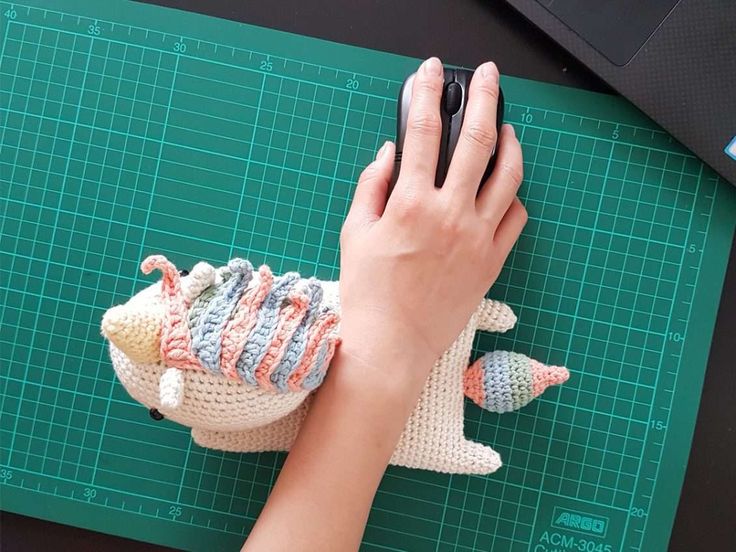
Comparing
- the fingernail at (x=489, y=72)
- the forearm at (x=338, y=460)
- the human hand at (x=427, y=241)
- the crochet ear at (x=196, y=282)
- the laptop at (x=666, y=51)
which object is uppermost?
the laptop at (x=666, y=51)

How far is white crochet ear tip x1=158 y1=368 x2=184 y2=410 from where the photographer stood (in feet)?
1.37

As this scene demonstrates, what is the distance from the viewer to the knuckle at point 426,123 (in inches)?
22.7

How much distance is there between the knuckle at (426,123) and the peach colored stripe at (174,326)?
0.26 m

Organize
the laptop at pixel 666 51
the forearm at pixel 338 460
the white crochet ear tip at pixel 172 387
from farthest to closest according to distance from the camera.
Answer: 1. the laptop at pixel 666 51
2. the forearm at pixel 338 460
3. the white crochet ear tip at pixel 172 387

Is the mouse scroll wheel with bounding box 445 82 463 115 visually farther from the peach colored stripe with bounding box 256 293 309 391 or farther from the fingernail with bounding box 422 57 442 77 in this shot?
the peach colored stripe with bounding box 256 293 309 391

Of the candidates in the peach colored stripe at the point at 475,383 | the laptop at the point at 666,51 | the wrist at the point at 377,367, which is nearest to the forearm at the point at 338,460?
the wrist at the point at 377,367

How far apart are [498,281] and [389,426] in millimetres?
213

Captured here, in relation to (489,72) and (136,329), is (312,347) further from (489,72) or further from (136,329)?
(489,72)

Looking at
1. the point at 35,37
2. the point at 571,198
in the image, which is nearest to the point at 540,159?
the point at 571,198

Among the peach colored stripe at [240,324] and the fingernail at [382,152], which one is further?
the fingernail at [382,152]

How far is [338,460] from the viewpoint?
54 cm

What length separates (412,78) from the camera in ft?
1.99

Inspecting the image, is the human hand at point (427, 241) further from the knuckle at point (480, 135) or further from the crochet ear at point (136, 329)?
the crochet ear at point (136, 329)

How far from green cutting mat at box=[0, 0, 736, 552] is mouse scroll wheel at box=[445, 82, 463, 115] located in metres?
0.10
